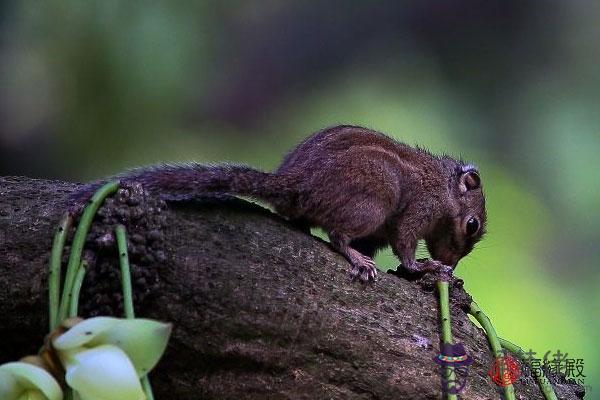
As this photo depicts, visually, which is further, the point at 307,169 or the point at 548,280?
the point at 548,280

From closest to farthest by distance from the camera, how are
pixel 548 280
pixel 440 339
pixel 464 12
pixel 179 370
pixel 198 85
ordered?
pixel 179 370, pixel 440 339, pixel 548 280, pixel 198 85, pixel 464 12

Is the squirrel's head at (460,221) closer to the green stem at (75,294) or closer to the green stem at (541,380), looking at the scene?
the green stem at (541,380)

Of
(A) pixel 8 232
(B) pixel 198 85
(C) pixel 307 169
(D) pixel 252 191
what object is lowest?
(A) pixel 8 232

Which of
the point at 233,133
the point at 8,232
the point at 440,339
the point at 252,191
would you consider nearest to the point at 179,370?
the point at 8,232

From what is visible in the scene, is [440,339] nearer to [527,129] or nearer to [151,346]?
[151,346]

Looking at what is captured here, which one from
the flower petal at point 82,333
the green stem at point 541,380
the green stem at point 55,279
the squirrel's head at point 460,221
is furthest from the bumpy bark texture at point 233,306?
the squirrel's head at point 460,221

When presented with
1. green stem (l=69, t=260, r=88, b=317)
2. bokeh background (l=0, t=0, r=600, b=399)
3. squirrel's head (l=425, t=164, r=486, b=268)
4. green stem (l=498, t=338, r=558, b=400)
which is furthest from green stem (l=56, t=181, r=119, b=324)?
bokeh background (l=0, t=0, r=600, b=399)

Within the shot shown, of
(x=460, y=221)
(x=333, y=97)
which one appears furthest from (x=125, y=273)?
(x=333, y=97)

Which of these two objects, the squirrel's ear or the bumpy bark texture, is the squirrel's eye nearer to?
the squirrel's ear
